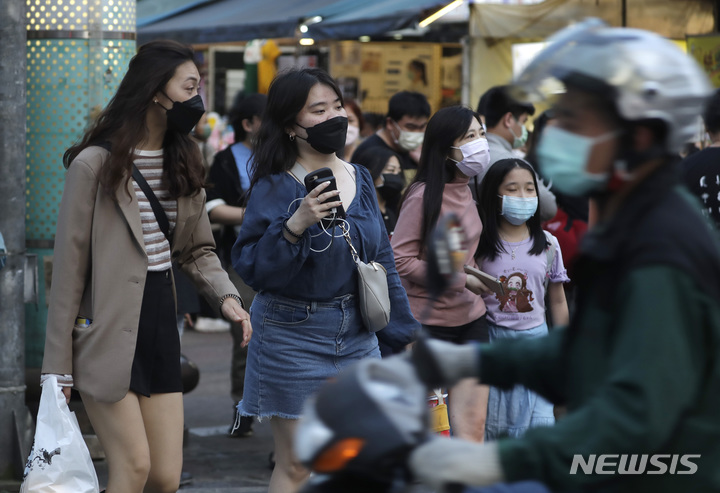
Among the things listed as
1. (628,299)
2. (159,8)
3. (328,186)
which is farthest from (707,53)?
(628,299)

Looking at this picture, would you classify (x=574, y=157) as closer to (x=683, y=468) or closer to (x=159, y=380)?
(x=683, y=468)

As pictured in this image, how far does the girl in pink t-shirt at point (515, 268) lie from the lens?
5.58 meters

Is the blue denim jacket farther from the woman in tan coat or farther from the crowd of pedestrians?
the woman in tan coat

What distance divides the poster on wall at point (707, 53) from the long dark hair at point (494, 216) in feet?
16.3

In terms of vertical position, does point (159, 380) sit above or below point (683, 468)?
below

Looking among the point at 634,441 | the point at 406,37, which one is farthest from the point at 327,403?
the point at 406,37

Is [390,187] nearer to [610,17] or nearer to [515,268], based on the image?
[515,268]

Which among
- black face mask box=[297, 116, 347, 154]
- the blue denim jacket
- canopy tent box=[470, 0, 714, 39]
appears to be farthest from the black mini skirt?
canopy tent box=[470, 0, 714, 39]

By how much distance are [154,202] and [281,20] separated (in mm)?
7531

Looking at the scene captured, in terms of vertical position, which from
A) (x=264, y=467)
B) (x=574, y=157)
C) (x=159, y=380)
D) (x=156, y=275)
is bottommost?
(x=264, y=467)

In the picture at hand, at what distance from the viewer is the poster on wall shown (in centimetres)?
996

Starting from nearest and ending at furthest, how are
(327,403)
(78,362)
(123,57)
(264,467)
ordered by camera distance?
(327,403) < (78,362) < (123,57) < (264,467)

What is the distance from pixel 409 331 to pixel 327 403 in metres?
2.63

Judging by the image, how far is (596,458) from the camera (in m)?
1.94
